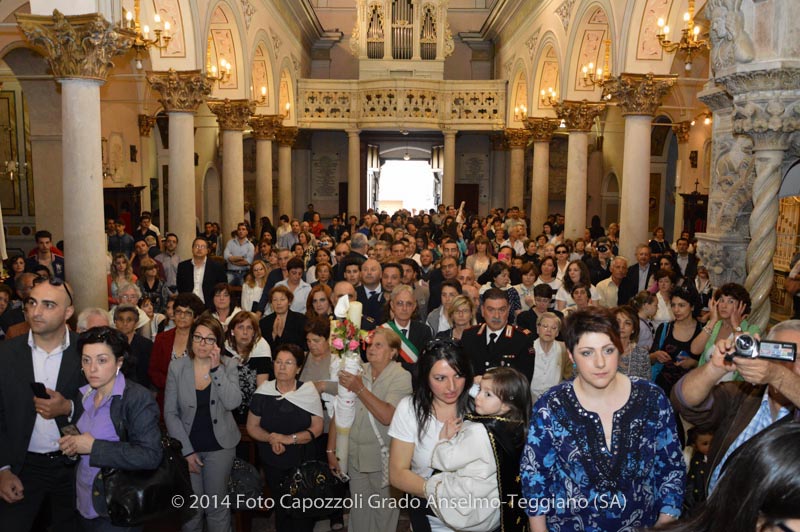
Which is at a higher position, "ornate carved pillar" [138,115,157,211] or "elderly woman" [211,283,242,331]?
"ornate carved pillar" [138,115,157,211]

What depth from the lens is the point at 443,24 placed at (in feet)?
82.9

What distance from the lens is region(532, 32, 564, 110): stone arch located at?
20328 millimetres

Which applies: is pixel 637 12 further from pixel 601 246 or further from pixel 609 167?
pixel 609 167

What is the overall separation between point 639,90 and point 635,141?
94 cm

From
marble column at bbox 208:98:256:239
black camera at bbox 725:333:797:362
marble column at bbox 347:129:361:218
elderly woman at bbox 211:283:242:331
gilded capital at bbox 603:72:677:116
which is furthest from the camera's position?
marble column at bbox 347:129:361:218

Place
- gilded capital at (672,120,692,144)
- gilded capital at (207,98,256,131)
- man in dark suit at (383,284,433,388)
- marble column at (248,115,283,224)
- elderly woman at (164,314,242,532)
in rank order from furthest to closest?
marble column at (248,115,283,224) < gilded capital at (672,120,692,144) < gilded capital at (207,98,256,131) < man in dark suit at (383,284,433,388) < elderly woman at (164,314,242,532)

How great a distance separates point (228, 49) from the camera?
687 inches

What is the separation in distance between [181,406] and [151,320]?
3.06 meters

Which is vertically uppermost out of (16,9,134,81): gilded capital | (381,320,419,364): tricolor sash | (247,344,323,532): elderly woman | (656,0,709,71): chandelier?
(656,0,709,71): chandelier

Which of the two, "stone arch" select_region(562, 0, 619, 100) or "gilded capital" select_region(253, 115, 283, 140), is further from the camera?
"gilded capital" select_region(253, 115, 283, 140)

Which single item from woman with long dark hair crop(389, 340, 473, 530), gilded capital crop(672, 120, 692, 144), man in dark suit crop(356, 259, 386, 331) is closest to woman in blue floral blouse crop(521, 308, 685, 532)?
woman with long dark hair crop(389, 340, 473, 530)

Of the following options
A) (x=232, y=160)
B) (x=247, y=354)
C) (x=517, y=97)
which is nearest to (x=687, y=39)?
(x=247, y=354)

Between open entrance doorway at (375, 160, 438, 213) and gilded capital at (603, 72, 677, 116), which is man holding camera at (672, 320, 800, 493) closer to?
gilded capital at (603, 72, 677, 116)

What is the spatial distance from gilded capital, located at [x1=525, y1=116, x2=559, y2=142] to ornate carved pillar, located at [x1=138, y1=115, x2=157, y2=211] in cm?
1101
